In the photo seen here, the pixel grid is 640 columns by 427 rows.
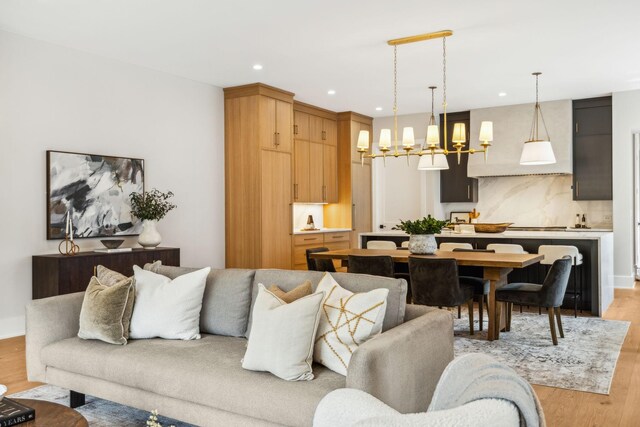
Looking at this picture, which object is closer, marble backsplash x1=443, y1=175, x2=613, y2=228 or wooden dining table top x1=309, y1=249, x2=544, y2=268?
wooden dining table top x1=309, y1=249, x2=544, y2=268

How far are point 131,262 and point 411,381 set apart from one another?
3921 millimetres

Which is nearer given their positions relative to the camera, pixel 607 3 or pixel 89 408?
pixel 89 408

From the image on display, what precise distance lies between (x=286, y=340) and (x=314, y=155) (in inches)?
246

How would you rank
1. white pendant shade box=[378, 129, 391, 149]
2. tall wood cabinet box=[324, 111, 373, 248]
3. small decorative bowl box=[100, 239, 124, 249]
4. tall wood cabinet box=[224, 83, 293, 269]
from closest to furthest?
small decorative bowl box=[100, 239, 124, 249] < white pendant shade box=[378, 129, 391, 149] < tall wood cabinet box=[224, 83, 293, 269] < tall wood cabinet box=[324, 111, 373, 248]

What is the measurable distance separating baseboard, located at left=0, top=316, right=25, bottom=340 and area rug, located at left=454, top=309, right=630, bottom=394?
3931mm

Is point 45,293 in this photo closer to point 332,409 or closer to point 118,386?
point 118,386

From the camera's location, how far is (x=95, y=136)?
219 inches

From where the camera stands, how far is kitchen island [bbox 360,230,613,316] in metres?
5.74

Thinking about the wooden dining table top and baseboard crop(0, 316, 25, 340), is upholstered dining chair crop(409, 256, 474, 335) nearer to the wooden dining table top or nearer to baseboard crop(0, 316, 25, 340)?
Answer: the wooden dining table top

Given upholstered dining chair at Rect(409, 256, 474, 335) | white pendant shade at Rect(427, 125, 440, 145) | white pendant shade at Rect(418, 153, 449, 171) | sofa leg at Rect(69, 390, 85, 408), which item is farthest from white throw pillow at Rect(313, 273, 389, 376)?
white pendant shade at Rect(418, 153, 449, 171)

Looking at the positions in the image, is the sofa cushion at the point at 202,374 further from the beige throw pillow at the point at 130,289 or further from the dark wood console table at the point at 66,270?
the dark wood console table at the point at 66,270

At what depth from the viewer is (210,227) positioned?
6.94 metres

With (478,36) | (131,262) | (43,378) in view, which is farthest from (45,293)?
(478,36)

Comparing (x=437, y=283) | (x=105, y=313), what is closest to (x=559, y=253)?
(x=437, y=283)
